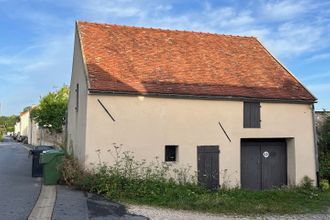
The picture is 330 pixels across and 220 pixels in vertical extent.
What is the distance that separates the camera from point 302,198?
14062 mm

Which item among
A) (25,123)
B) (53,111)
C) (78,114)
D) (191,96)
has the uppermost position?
(25,123)

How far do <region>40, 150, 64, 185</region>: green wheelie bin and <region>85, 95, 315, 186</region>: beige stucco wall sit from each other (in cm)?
118

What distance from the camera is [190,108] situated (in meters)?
15.2

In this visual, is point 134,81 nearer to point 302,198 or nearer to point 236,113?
point 236,113

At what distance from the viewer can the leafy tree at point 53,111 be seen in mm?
34425

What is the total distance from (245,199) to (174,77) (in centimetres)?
539

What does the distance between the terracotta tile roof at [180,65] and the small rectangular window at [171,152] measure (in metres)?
2.02

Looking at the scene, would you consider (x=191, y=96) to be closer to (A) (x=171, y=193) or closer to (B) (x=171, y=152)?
(B) (x=171, y=152)

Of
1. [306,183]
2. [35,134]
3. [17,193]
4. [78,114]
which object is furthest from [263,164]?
[35,134]

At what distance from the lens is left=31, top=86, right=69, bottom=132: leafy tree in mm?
34425

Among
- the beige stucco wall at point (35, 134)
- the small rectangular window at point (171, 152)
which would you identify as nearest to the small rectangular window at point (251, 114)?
the small rectangular window at point (171, 152)

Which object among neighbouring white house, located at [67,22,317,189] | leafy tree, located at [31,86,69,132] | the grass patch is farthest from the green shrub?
leafy tree, located at [31,86,69,132]

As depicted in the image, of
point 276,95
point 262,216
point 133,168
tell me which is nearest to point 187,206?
point 262,216

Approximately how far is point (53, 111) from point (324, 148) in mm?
23193
